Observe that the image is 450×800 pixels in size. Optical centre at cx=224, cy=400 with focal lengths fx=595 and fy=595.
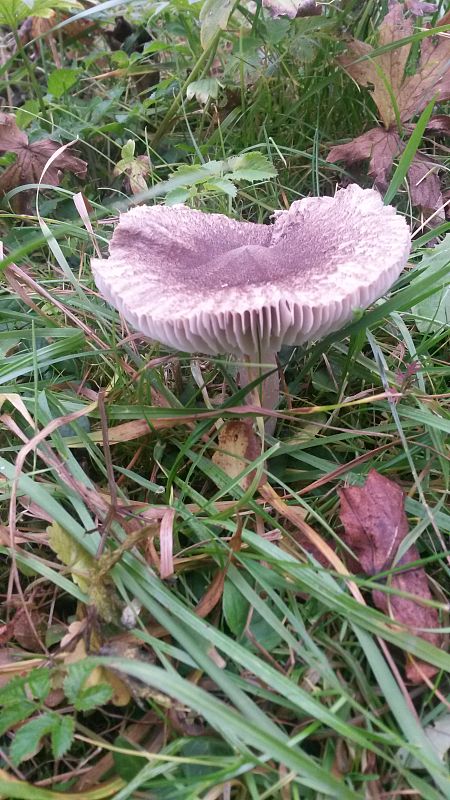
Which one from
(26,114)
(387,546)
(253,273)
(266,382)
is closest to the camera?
(387,546)

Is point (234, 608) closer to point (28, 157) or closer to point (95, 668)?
point (95, 668)

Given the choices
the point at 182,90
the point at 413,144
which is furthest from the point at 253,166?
the point at 182,90

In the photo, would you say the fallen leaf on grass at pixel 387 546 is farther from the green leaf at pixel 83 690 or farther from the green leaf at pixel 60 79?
the green leaf at pixel 60 79

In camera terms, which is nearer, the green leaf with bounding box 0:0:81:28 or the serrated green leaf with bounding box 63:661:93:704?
the serrated green leaf with bounding box 63:661:93:704

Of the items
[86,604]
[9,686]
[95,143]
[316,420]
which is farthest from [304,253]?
[95,143]

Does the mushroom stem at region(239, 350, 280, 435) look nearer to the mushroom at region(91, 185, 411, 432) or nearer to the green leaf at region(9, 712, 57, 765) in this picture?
the mushroom at region(91, 185, 411, 432)

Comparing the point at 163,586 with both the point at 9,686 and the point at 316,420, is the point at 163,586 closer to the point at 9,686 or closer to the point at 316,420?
the point at 9,686

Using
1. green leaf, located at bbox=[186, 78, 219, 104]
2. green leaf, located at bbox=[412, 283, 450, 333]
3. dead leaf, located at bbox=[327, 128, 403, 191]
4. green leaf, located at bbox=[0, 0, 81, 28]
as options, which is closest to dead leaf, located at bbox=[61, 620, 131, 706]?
green leaf, located at bbox=[412, 283, 450, 333]
